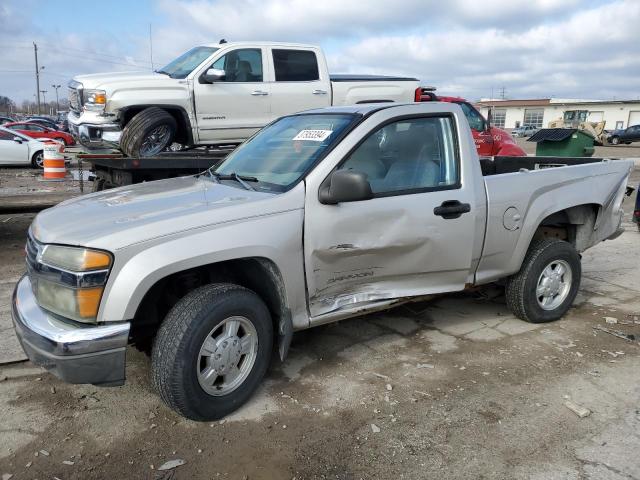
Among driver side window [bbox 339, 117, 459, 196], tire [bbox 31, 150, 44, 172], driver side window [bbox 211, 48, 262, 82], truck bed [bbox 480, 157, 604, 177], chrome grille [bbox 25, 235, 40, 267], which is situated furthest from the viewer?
tire [bbox 31, 150, 44, 172]

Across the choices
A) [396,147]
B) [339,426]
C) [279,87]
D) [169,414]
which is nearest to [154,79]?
[279,87]

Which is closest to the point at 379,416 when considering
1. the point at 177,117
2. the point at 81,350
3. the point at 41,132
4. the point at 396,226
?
the point at 396,226

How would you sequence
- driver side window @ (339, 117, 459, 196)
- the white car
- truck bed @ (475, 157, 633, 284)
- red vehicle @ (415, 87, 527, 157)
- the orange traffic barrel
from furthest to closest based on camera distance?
the white car → the orange traffic barrel → red vehicle @ (415, 87, 527, 157) → truck bed @ (475, 157, 633, 284) → driver side window @ (339, 117, 459, 196)

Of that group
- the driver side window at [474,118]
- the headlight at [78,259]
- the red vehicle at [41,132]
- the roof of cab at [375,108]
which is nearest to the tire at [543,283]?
the roof of cab at [375,108]

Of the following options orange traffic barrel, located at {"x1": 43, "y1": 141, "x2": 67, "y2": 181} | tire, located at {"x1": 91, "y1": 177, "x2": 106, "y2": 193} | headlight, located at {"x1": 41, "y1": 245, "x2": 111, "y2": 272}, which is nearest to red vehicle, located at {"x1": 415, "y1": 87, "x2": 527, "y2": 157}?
tire, located at {"x1": 91, "y1": 177, "x2": 106, "y2": 193}

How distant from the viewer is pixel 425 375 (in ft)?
12.1

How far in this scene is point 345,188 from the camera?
10.5 feet

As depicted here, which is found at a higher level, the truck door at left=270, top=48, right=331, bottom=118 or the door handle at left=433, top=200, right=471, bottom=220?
the truck door at left=270, top=48, right=331, bottom=118

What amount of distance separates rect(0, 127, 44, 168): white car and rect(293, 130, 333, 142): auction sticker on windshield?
16.9m

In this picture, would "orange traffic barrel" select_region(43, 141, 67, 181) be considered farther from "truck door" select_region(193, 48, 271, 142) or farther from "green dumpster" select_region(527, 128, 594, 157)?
"green dumpster" select_region(527, 128, 594, 157)

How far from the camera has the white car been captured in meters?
17.4

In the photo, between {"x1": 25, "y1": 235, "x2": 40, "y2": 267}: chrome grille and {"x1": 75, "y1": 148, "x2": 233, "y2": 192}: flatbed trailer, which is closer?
{"x1": 25, "y1": 235, "x2": 40, "y2": 267}: chrome grille

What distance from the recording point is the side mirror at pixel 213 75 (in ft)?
23.4

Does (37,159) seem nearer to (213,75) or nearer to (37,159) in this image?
(37,159)
